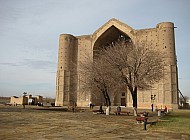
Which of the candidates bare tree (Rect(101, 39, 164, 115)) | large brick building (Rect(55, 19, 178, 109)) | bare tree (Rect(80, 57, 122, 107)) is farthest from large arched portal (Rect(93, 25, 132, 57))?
bare tree (Rect(101, 39, 164, 115))

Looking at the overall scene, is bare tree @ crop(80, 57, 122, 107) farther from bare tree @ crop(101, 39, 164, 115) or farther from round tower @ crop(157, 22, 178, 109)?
round tower @ crop(157, 22, 178, 109)

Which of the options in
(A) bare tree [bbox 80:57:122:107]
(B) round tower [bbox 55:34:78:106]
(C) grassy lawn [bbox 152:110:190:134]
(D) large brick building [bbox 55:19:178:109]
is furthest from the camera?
(B) round tower [bbox 55:34:78:106]

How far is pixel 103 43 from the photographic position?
60500 mm

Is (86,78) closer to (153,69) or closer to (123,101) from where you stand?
(153,69)

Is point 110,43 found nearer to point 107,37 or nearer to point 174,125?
point 107,37

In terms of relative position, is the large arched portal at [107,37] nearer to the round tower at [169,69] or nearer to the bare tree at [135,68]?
the round tower at [169,69]

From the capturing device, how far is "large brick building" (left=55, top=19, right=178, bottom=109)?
47.9 metres

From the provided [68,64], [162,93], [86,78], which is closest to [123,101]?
[162,93]

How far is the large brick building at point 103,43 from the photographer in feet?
157

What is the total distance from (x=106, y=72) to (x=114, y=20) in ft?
113

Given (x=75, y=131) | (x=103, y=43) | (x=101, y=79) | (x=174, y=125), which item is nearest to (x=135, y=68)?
(x=101, y=79)

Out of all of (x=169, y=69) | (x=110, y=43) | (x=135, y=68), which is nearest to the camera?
(x=135, y=68)

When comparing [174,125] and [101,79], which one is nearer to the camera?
[174,125]

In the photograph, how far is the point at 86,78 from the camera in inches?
1118
